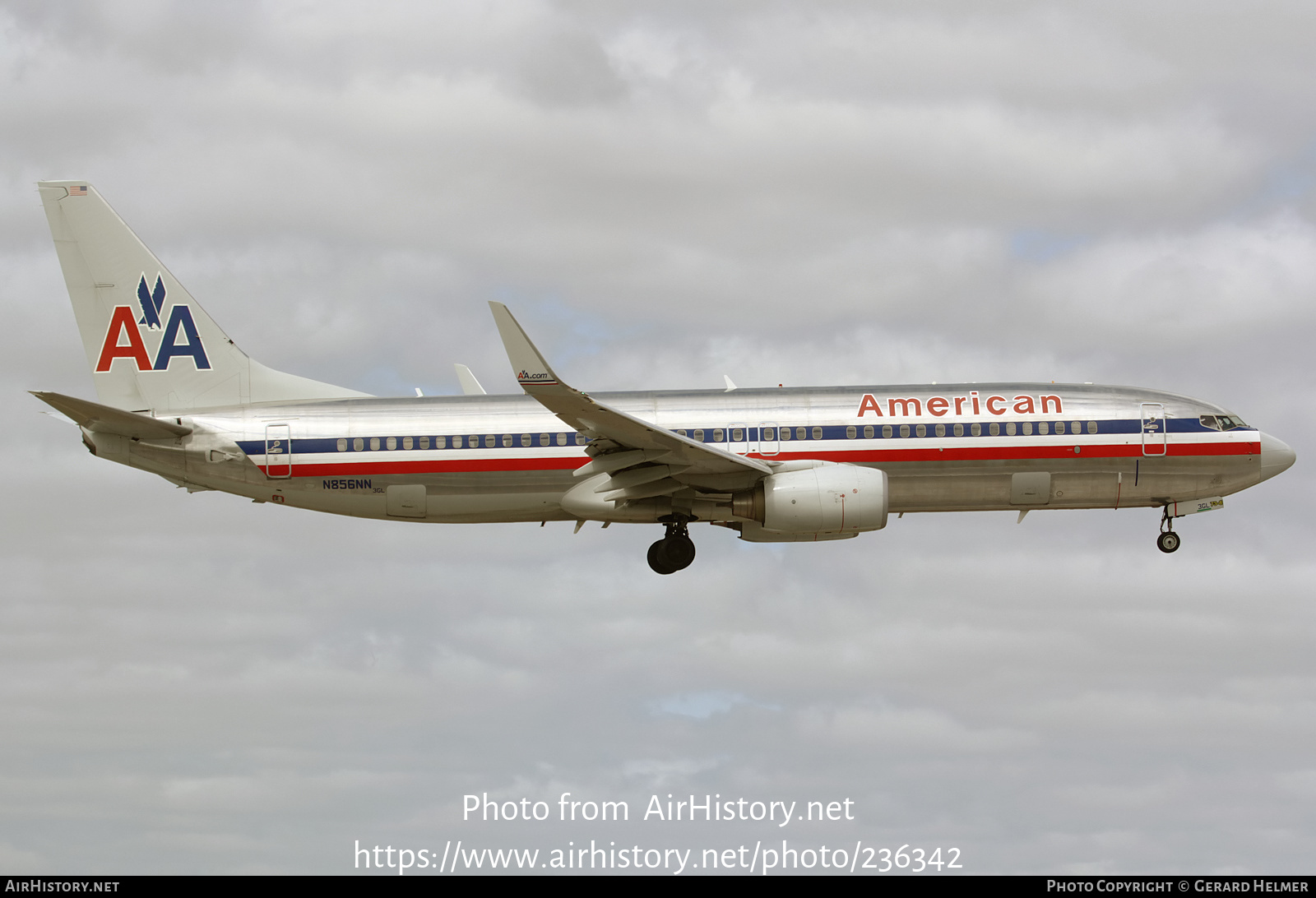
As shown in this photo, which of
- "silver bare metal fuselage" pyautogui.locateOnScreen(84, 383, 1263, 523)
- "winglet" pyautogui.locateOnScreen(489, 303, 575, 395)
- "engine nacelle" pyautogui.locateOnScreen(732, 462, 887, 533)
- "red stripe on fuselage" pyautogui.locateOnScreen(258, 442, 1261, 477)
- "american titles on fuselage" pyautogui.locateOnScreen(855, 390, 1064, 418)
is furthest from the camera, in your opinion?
"american titles on fuselage" pyautogui.locateOnScreen(855, 390, 1064, 418)

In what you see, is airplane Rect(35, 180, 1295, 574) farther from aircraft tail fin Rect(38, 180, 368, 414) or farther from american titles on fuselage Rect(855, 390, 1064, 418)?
aircraft tail fin Rect(38, 180, 368, 414)

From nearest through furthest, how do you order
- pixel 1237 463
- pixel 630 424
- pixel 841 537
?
pixel 630 424
pixel 841 537
pixel 1237 463

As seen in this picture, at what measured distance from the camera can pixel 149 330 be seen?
3856 cm

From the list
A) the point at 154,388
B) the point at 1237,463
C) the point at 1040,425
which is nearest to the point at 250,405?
the point at 154,388

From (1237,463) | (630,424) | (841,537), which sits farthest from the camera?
(1237,463)

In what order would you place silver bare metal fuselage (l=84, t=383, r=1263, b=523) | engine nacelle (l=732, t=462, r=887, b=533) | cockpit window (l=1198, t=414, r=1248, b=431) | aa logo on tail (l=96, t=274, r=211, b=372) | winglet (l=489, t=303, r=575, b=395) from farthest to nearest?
aa logo on tail (l=96, t=274, r=211, b=372) < cockpit window (l=1198, t=414, r=1248, b=431) < silver bare metal fuselage (l=84, t=383, r=1263, b=523) < engine nacelle (l=732, t=462, r=887, b=533) < winglet (l=489, t=303, r=575, b=395)

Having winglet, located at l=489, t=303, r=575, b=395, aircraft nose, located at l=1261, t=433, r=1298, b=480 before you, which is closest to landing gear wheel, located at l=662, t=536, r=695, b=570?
winglet, located at l=489, t=303, r=575, b=395

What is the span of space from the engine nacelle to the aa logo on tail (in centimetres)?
1720

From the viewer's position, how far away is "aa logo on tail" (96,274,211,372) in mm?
38344

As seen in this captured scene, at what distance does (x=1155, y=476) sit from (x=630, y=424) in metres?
15.2

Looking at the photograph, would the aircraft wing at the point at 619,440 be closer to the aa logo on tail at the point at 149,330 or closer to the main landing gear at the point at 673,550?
the main landing gear at the point at 673,550

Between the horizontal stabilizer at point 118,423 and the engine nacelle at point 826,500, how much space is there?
16.1m

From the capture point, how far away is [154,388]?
38.3 metres

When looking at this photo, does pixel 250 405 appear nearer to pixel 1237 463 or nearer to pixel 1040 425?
pixel 1040 425
